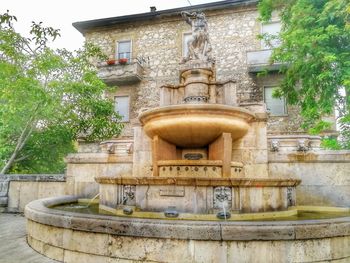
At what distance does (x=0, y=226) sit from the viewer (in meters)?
5.71

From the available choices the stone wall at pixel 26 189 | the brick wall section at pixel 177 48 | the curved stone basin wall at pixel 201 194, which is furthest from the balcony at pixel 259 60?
the curved stone basin wall at pixel 201 194

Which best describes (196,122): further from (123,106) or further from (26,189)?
(123,106)

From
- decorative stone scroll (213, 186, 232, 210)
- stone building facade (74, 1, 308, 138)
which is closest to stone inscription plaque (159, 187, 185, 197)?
decorative stone scroll (213, 186, 232, 210)

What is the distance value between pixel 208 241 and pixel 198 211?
967mm

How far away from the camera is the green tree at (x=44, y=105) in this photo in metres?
9.16

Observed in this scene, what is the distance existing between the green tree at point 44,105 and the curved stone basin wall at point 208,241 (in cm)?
687

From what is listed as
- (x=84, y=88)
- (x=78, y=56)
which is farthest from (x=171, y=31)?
(x=84, y=88)

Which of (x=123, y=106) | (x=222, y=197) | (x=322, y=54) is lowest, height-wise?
(x=222, y=197)

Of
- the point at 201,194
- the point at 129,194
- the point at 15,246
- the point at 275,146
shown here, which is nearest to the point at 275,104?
the point at 275,146

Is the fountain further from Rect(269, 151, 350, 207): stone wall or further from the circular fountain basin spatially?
Rect(269, 151, 350, 207): stone wall

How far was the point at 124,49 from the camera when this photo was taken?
60.9ft

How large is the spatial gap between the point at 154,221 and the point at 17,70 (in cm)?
862

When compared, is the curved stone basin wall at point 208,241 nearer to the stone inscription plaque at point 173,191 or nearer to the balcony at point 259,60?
the stone inscription plaque at point 173,191

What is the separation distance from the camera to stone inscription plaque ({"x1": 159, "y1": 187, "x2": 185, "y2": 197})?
13.7 feet
